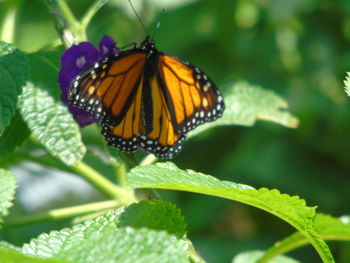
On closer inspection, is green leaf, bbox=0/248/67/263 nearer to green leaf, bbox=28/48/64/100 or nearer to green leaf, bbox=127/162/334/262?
green leaf, bbox=127/162/334/262

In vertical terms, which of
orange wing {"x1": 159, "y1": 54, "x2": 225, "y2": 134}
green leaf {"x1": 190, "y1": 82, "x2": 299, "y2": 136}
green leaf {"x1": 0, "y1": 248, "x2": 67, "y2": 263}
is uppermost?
green leaf {"x1": 190, "y1": 82, "x2": 299, "y2": 136}

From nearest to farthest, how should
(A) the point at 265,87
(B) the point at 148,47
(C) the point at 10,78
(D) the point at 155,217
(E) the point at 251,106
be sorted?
1. (D) the point at 155,217
2. (C) the point at 10,78
3. (B) the point at 148,47
4. (E) the point at 251,106
5. (A) the point at 265,87

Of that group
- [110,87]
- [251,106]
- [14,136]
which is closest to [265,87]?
[251,106]

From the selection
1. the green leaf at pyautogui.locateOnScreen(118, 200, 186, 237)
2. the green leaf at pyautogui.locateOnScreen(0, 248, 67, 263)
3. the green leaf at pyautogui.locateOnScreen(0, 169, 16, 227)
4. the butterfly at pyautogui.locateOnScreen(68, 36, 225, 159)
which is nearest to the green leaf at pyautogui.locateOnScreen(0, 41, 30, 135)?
the green leaf at pyautogui.locateOnScreen(0, 169, 16, 227)

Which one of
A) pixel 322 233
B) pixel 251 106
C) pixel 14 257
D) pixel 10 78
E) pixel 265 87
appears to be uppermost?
pixel 265 87

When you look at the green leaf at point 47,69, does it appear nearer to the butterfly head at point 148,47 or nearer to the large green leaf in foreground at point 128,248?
the butterfly head at point 148,47

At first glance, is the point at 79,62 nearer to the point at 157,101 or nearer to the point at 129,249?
the point at 157,101

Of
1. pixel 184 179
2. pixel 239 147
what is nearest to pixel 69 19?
pixel 184 179

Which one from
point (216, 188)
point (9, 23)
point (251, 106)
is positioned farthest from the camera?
point (251, 106)
